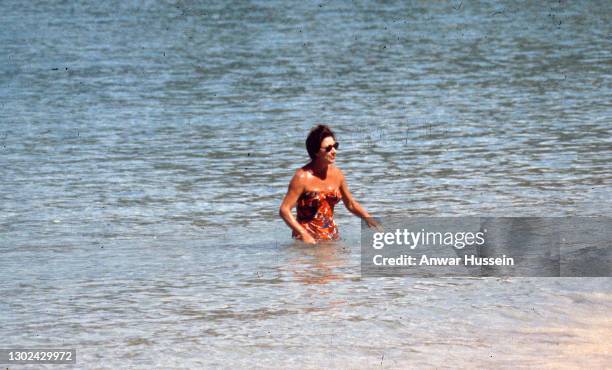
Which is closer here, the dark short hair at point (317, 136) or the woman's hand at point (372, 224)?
the dark short hair at point (317, 136)

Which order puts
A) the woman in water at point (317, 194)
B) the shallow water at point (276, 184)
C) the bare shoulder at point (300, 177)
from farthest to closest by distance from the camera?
the bare shoulder at point (300, 177) → the woman in water at point (317, 194) → the shallow water at point (276, 184)

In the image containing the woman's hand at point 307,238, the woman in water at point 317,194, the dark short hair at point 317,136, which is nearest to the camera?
the dark short hair at point 317,136

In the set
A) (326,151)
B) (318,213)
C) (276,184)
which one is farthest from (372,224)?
(276,184)

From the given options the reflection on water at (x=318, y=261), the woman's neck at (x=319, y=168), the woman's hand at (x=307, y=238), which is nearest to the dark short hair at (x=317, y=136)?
the woman's neck at (x=319, y=168)

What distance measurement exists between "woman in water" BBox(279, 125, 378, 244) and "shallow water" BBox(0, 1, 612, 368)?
11.0 inches

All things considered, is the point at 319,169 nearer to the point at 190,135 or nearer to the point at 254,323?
the point at 254,323

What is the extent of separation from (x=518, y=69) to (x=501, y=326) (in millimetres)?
22704

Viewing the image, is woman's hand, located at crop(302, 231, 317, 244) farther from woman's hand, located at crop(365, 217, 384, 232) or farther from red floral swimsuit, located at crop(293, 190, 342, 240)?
woman's hand, located at crop(365, 217, 384, 232)

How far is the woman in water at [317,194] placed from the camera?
45.8ft

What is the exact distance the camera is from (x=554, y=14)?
49906mm

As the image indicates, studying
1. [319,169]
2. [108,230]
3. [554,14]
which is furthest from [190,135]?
[554,14]

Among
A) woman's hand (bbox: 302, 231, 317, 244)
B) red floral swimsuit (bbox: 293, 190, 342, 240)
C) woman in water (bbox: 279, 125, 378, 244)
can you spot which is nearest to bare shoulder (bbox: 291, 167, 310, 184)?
woman in water (bbox: 279, 125, 378, 244)

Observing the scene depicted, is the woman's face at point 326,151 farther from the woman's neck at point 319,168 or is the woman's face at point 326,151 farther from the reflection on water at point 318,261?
the reflection on water at point 318,261

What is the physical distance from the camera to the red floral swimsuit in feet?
47.3
